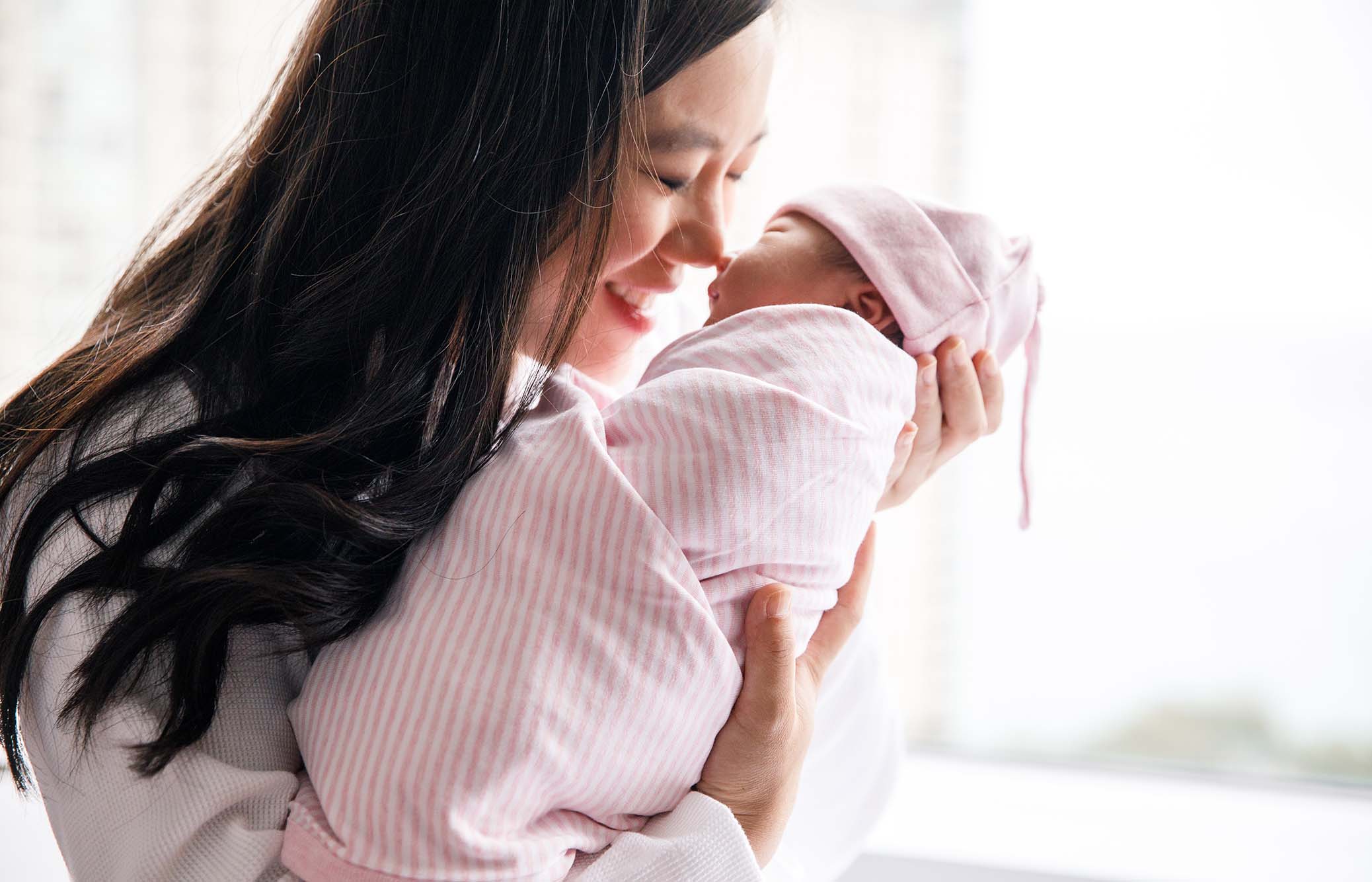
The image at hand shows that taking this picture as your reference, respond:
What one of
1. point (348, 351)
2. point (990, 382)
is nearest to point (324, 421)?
point (348, 351)

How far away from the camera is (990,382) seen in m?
0.96

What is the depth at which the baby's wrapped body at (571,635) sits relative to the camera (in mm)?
610

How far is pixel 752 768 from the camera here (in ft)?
2.32

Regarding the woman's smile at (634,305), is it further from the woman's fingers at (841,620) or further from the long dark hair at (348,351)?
the woman's fingers at (841,620)

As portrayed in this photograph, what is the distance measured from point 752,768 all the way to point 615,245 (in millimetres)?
446

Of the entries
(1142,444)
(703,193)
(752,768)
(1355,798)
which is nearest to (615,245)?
(703,193)

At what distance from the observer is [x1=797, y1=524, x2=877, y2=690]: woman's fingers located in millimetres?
841

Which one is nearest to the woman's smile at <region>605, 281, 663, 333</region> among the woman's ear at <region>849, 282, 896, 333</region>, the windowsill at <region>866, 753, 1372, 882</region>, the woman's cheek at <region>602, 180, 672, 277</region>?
the woman's cheek at <region>602, 180, 672, 277</region>

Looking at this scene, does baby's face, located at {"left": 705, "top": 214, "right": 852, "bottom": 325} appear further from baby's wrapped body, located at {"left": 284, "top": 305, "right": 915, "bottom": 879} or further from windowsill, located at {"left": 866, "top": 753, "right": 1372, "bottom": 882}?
windowsill, located at {"left": 866, "top": 753, "right": 1372, "bottom": 882}

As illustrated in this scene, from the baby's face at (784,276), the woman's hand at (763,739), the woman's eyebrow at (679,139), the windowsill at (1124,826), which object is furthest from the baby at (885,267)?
the windowsill at (1124,826)

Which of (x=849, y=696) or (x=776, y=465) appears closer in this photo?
(x=776, y=465)

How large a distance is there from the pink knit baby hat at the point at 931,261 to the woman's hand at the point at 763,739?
13.2 inches

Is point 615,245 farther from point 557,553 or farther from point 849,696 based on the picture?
point 849,696

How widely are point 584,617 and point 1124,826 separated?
3.79 ft
